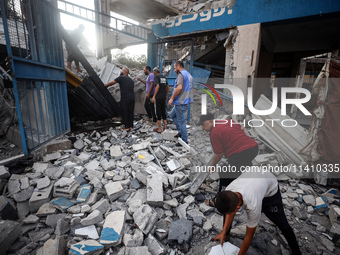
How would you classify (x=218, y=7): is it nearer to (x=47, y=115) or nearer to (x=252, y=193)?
(x=47, y=115)

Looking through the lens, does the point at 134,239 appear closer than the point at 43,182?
Yes

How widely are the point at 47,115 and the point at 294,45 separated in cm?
1320

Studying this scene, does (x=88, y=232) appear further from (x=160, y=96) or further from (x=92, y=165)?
(x=160, y=96)

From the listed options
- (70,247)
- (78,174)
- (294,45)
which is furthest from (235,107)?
(294,45)

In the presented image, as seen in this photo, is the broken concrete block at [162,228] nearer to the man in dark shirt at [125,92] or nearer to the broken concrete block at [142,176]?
the broken concrete block at [142,176]

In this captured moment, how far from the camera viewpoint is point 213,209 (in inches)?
105

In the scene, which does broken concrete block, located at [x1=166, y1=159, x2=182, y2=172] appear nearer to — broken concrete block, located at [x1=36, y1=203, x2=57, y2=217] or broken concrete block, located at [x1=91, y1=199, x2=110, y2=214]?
broken concrete block, located at [x1=91, y1=199, x2=110, y2=214]

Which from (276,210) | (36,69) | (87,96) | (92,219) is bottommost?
(92,219)

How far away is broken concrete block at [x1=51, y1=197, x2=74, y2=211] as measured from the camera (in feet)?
7.75

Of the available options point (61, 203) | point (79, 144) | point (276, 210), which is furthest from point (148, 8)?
point (276, 210)

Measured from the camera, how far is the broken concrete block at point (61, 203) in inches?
93.1

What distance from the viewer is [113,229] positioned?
206cm

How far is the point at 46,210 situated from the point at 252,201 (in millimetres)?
2478

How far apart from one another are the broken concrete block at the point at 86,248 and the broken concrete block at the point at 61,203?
707mm
